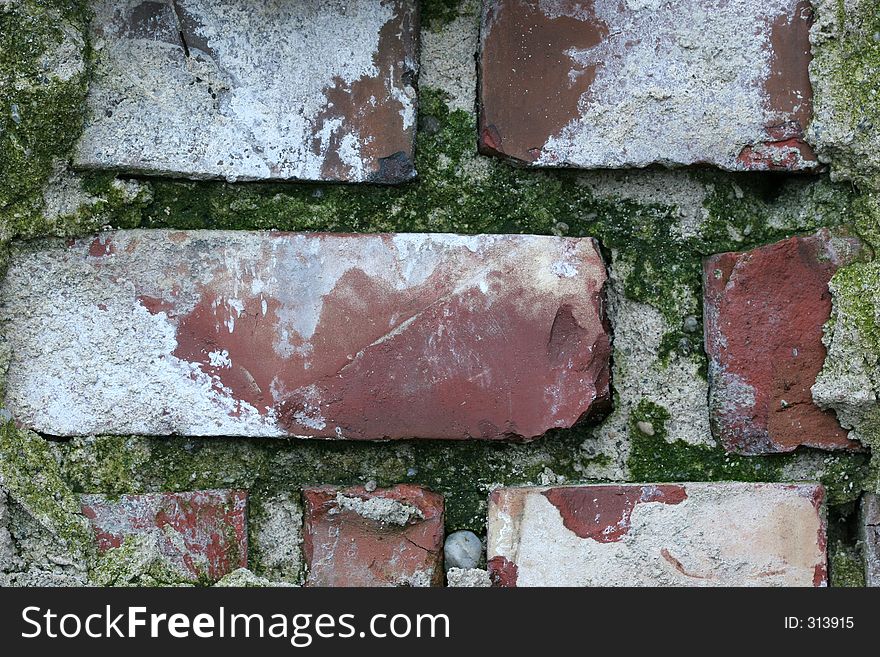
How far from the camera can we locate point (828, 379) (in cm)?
72

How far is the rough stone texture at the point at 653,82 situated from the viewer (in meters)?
0.72

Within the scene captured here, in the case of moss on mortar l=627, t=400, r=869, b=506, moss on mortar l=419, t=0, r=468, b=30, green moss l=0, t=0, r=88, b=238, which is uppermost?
moss on mortar l=419, t=0, r=468, b=30

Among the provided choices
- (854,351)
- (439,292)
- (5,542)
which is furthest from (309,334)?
(854,351)

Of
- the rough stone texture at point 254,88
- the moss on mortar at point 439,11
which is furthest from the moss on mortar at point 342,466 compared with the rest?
the moss on mortar at point 439,11

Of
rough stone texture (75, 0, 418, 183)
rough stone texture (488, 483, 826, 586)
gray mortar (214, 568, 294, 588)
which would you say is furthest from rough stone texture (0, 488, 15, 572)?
rough stone texture (488, 483, 826, 586)

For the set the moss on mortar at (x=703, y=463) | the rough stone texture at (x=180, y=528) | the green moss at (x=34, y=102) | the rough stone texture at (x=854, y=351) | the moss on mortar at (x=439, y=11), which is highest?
the moss on mortar at (x=439, y=11)

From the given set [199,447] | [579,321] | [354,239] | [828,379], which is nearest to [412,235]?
[354,239]

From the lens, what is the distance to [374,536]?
75 cm

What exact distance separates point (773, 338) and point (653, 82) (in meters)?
0.25

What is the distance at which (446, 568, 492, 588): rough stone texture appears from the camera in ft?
2.43

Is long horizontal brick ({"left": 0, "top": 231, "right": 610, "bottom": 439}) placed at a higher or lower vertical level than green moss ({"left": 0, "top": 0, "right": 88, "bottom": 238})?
lower

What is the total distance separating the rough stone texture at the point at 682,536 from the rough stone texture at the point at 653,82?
0.97 feet

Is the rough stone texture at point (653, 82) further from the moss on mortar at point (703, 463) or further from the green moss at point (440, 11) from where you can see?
the moss on mortar at point (703, 463)

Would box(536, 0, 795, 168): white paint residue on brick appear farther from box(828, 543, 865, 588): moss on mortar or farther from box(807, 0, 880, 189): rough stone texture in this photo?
box(828, 543, 865, 588): moss on mortar
